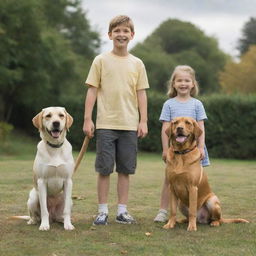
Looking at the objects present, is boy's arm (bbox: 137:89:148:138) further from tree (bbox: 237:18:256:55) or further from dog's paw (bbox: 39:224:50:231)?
tree (bbox: 237:18:256:55)

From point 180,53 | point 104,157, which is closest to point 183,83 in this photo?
point 104,157

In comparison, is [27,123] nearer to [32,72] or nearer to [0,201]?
[32,72]

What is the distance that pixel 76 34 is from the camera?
41.6 metres

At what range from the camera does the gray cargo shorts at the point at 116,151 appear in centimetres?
642

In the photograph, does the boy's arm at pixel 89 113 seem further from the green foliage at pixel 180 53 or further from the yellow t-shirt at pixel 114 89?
the green foliage at pixel 180 53

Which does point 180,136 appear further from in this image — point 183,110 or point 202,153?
point 183,110

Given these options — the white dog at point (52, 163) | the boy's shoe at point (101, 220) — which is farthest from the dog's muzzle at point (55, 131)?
the boy's shoe at point (101, 220)

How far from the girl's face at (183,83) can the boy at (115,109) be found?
0.52m

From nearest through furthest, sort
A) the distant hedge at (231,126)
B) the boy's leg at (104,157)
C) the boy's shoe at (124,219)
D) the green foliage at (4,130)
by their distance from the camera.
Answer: the boy's leg at (104,157)
the boy's shoe at (124,219)
the distant hedge at (231,126)
the green foliage at (4,130)

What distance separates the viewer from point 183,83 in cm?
662

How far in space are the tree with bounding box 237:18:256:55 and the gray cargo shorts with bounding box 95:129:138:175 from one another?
56958 millimetres

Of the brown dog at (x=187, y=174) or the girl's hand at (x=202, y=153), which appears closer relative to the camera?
the brown dog at (x=187, y=174)

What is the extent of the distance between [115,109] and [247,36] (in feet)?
191

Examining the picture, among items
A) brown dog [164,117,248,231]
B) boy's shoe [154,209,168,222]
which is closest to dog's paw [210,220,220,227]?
brown dog [164,117,248,231]
